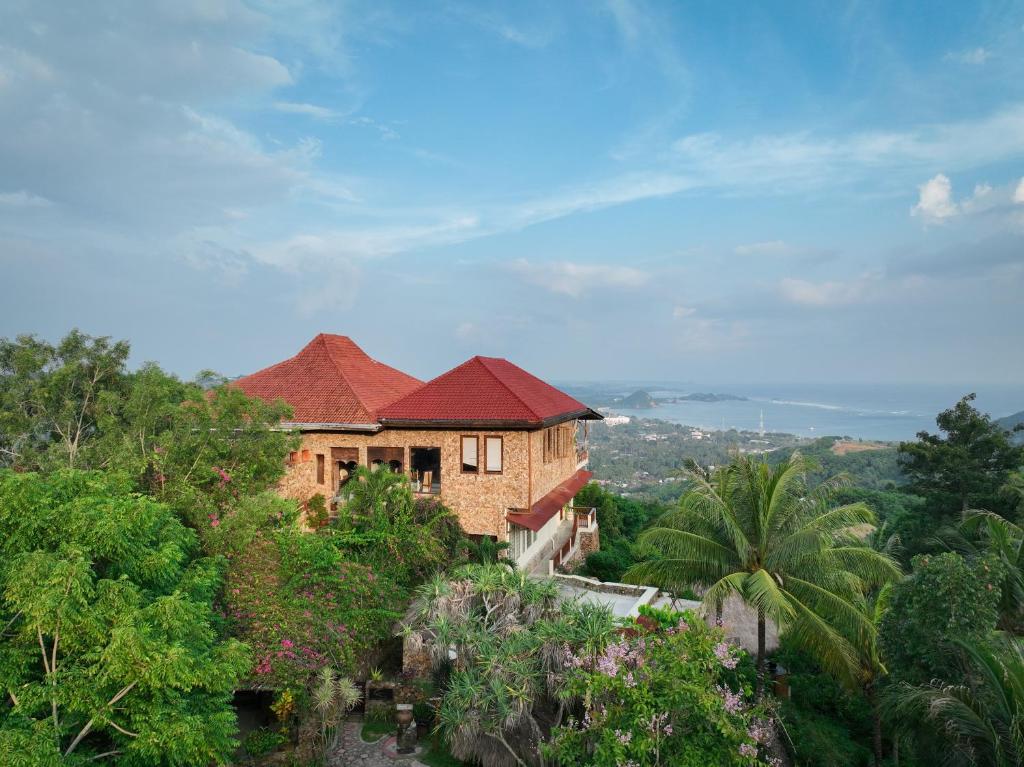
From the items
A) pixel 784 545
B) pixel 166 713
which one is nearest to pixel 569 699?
pixel 784 545

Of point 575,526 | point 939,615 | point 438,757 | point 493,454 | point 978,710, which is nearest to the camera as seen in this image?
point 978,710

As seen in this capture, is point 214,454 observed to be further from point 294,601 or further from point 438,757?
point 438,757

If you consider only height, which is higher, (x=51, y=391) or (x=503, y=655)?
(x=51, y=391)

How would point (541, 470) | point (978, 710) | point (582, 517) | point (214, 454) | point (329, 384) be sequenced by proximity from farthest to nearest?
point (582, 517)
point (329, 384)
point (541, 470)
point (214, 454)
point (978, 710)

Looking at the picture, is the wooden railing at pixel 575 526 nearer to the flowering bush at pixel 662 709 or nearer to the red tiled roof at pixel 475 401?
the red tiled roof at pixel 475 401

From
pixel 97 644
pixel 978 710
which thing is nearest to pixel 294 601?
pixel 97 644

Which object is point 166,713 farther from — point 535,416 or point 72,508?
point 535,416

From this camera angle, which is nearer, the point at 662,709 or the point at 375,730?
the point at 662,709

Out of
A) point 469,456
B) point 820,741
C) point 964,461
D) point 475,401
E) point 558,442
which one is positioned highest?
point 475,401
